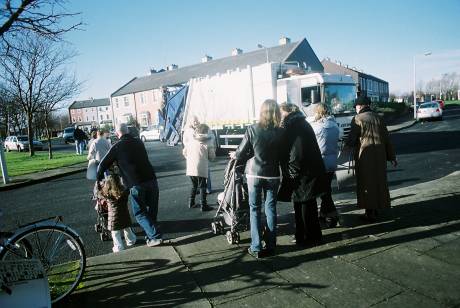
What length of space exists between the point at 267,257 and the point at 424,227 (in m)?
2.30

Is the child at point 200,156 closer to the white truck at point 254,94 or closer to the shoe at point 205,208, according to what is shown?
the shoe at point 205,208

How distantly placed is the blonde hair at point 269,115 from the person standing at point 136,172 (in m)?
1.96

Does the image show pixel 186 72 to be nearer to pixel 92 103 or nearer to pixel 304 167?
pixel 304 167

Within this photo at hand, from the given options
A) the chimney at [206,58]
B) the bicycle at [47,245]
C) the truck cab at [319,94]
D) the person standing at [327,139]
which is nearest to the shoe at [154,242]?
the bicycle at [47,245]

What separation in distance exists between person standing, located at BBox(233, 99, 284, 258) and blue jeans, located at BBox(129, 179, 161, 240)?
5.09 feet

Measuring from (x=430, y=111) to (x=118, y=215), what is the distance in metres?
30.0

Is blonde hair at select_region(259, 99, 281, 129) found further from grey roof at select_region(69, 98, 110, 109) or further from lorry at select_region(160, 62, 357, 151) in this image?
grey roof at select_region(69, 98, 110, 109)

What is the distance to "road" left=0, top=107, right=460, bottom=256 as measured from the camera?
20.7ft

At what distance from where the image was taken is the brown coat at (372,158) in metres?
5.00

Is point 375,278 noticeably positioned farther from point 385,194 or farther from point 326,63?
point 326,63

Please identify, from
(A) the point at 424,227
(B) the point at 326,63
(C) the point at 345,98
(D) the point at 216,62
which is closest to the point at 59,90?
(C) the point at 345,98

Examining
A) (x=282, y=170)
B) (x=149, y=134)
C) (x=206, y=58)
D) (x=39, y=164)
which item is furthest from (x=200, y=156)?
(x=206, y=58)

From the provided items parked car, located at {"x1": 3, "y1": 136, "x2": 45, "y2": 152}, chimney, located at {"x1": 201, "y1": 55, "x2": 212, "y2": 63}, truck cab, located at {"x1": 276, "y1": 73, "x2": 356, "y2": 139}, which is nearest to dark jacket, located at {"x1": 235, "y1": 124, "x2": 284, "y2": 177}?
truck cab, located at {"x1": 276, "y1": 73, "x2": 356, "y2": 139}

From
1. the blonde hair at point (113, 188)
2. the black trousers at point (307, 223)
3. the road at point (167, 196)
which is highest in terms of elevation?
the blonde hair at point (113, 188)
